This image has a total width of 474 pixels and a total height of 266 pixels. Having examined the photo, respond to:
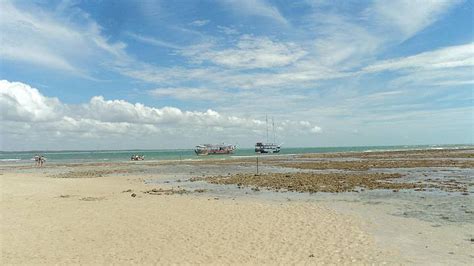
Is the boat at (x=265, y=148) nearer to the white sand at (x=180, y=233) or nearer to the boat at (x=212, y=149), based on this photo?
the boat at (x=212, y=149)

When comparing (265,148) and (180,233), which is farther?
(265,148)

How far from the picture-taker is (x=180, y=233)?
1473cm

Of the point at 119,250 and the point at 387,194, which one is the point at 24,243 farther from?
the point at 387,194

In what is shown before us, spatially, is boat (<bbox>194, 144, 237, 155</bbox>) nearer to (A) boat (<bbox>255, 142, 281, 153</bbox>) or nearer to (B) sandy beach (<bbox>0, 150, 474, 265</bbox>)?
(A) boat (<bbox>255, 142, 281, 153</bbox>)

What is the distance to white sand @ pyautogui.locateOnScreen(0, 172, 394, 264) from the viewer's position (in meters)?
11.6

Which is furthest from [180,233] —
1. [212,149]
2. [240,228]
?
[212,149]

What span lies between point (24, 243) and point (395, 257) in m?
11.6

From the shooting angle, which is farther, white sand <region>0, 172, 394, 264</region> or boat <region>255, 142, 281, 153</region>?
boat <region>255, 142, 281, 153</region>

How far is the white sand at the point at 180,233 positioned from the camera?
1161cm

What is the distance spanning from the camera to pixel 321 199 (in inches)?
918

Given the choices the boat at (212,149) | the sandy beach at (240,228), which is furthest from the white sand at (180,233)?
the boat at (212,149)

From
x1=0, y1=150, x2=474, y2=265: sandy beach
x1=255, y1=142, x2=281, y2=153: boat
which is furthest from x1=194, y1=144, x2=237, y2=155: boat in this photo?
x1=0, y1=150, x2=474, y2=265: sandy beach

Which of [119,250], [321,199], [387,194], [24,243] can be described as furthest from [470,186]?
[24,243]

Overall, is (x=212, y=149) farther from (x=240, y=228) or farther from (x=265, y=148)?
(x=240, y=228)
